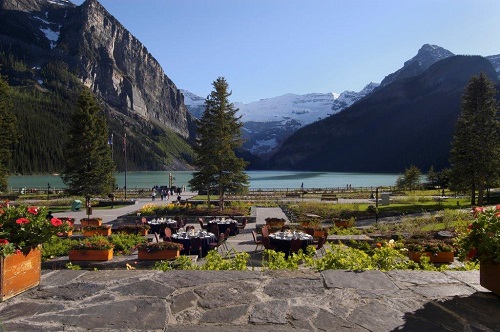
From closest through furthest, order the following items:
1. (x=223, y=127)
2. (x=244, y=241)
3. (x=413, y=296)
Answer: (x=413, y=296)
(x=244, y=241)
(x=223, y=127)

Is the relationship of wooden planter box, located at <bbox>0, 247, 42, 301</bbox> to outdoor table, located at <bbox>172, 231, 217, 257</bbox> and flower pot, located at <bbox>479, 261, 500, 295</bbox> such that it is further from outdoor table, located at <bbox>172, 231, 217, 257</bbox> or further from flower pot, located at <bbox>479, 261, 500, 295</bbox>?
outdoor table, located at <bbox>172, 231, 217, 257</bbox>

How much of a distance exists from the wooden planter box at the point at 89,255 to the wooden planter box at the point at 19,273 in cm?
746

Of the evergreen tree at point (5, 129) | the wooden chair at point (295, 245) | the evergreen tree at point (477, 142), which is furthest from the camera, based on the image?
the evergreen tree at point (5, 129)

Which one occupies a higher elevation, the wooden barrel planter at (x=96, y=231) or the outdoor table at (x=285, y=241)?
the outdoor table at (x=285, y=241)

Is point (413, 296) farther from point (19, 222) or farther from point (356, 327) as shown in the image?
point (19, 222)

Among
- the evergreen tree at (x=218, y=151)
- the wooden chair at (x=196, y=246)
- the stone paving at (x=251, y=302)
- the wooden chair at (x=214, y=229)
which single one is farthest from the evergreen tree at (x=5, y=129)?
the stone paving at (x=251, y=302)

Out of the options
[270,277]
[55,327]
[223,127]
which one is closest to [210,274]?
[270,277]

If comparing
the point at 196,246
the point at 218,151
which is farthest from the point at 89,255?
the point at 218,151

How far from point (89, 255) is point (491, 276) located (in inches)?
396

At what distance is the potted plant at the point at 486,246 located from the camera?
144 inches

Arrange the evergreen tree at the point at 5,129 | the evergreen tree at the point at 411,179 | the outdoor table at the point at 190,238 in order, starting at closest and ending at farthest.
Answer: the outdoor table at the point at 190,238 → the evergreen tree at the point at 5,129 → the evergreen tree at the point at 411,179

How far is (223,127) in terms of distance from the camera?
3050 centimetres

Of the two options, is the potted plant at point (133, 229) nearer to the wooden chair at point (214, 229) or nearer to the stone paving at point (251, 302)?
the wooden chair at point (214, 229)

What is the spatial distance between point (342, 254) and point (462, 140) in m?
35.0
